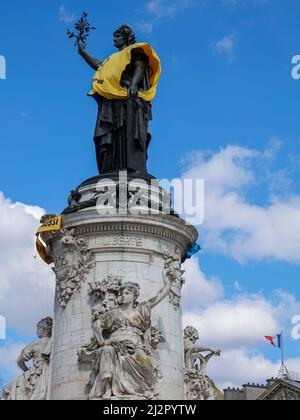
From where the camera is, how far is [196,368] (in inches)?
867

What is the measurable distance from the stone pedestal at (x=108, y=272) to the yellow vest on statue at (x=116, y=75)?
4.89m

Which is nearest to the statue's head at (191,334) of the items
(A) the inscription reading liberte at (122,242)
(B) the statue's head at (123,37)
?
(A) the inscription reading liberte at (122,242)

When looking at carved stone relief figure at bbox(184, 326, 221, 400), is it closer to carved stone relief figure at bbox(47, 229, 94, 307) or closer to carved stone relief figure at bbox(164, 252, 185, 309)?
carved stone relief figure at bbox(164, 252, 185, 309)

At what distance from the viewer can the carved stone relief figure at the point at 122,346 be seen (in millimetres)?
18531

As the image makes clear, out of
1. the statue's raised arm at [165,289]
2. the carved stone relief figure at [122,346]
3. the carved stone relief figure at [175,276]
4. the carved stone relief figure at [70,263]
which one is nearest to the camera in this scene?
the carved stone relief figure at [122,346]

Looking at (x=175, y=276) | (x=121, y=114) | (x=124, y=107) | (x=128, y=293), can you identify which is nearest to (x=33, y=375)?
(x=128, y=293)

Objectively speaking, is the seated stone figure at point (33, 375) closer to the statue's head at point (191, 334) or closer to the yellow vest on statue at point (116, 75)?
the statue's head at point (191, 334)

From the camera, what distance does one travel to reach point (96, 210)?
856 inches

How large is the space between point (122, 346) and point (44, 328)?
12.8ft

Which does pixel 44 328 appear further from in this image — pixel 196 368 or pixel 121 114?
pixel 121 114

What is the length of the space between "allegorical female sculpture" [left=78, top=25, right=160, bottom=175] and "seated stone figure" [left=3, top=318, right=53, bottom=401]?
6.33 metres

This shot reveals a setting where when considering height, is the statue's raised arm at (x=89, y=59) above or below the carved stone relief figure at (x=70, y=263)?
above
